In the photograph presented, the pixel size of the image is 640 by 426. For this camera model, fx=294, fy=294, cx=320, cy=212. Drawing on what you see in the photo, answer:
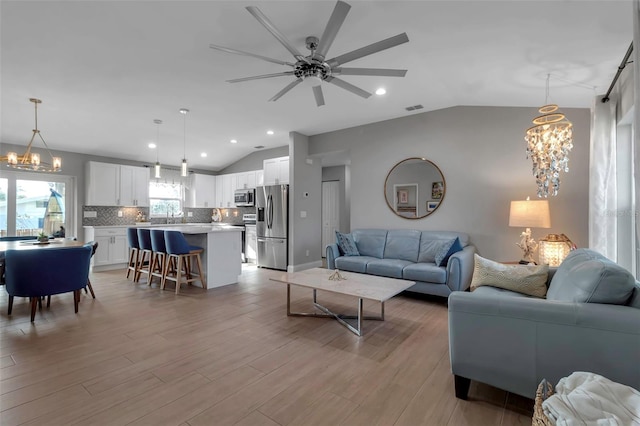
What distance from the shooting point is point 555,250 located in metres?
3.43

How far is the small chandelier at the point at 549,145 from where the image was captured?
312cm

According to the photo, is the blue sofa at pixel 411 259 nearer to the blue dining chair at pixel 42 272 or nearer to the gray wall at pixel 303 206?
the gray wall at pixel 303 206

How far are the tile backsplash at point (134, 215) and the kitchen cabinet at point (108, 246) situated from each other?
37 cm

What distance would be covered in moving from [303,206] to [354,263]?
205 cm

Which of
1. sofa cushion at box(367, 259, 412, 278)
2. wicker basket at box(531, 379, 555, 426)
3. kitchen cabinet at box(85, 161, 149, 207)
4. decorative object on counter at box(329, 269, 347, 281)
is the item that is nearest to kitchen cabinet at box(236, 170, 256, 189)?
kitchen cabinet at box(85, 161, 149, 207)

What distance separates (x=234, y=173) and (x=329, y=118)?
12.6 ft

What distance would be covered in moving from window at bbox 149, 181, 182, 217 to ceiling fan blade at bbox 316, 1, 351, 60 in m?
6.69

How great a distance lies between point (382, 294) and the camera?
2762mm

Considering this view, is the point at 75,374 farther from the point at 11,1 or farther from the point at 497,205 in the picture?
the point at 497,205

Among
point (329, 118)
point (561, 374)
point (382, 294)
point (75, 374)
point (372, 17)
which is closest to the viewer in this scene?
point (561, 374)

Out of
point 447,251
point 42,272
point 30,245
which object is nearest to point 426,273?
point 447,251

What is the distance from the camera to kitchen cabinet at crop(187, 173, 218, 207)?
794cm

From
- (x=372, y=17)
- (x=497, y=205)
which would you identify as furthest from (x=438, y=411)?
(x=497, y=205)

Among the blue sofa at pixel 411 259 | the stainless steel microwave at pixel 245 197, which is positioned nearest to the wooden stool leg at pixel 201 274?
the blue sofa at pixel 411 259
